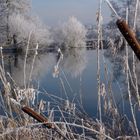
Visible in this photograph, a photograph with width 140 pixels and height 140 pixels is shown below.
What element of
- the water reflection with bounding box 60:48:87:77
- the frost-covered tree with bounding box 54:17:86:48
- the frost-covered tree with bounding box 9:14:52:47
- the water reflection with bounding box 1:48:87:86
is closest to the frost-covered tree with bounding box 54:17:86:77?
the frost-covered tree with bounding box 54:17:86:48

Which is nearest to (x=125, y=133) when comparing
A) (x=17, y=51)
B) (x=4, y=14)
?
(x=17, y=51)

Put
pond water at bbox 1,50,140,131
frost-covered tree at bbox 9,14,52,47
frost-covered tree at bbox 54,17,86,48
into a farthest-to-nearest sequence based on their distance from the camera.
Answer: frost-covered tree at bbox 54,17,86,48 < frost-covered tree at bbox 9,14,52,47 < pond water at bbox 1,50,140,131

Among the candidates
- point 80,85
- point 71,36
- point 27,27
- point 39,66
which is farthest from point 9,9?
point 80,85

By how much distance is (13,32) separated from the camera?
30.0m

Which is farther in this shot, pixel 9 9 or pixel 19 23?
pixel 9 9

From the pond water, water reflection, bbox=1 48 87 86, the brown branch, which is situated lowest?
water reflection, bbox=1 48 87 86

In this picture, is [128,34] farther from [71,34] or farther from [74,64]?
[71,34]

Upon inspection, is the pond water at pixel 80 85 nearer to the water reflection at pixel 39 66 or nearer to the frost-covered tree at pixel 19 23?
the water reflection at pixel 39 66

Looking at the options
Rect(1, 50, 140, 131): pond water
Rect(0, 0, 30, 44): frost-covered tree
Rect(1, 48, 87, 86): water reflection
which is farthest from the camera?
Rect(0, 0, 30, 44): frost-covered tree

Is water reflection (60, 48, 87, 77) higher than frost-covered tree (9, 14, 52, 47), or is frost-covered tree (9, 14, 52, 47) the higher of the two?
frost-covered tree (9, 14, 52, 47)

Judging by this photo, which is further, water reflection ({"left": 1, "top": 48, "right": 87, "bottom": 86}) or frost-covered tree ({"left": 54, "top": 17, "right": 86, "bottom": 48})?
frost-covered tree ({"left": 54, "top": 17, "right": 86, "bottom": 48})

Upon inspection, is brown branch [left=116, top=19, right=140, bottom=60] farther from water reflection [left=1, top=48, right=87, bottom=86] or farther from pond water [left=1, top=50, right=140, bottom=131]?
water reflection [left=1, top=48, right=87, bottom=86]

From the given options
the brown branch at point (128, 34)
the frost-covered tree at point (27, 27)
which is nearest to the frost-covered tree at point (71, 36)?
the frost-covered tree at point (27, 27)

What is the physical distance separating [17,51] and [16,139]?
24.6 metres
